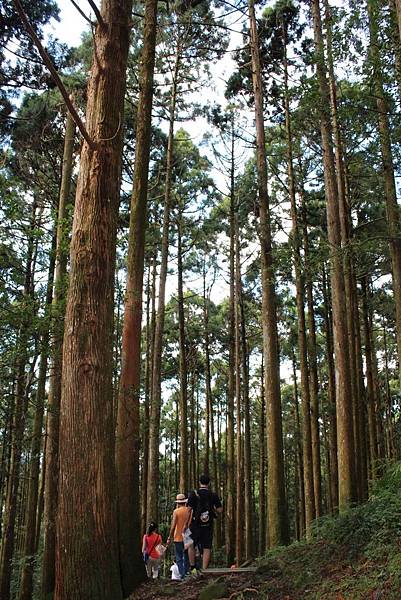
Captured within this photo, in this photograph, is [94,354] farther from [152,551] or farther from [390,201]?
[390,201]

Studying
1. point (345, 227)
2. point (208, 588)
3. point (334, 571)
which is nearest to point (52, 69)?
point (208, 588)

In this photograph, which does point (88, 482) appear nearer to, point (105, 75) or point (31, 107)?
point (105, 75)

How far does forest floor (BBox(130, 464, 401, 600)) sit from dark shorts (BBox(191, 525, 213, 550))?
194 centimetres

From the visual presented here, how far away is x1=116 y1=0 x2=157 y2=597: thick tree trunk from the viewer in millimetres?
6117

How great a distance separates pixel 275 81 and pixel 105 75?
10.1 metres

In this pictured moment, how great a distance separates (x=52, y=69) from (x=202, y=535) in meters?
7.10

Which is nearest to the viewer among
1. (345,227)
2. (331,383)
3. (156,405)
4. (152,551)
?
(152,551)

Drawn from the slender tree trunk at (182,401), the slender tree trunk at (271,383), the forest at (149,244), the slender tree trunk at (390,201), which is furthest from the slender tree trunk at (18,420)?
the slender tree trunk at (390,201)

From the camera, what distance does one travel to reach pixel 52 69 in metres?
4.28

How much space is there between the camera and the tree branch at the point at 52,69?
3998mm

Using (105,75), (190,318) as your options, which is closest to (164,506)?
(190,318)

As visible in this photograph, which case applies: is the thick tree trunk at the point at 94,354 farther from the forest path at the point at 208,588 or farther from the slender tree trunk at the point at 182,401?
the slender tree trunk at the point at 182,401

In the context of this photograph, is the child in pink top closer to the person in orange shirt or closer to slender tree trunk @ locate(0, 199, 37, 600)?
the person in orange shirt

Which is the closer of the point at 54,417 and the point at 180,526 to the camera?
the point at 180,526
